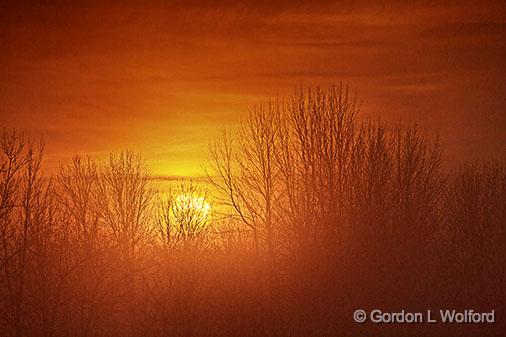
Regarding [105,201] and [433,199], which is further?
[105,201]

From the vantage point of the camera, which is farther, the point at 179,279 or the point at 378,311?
the point at 179,279

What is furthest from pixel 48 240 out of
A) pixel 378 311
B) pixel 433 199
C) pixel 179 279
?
pixel 433 199

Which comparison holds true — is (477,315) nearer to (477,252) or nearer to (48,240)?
(477,252)

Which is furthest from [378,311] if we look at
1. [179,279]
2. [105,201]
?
[105,201]

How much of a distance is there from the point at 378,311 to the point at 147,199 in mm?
18234

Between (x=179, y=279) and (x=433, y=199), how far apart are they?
8.93 meters

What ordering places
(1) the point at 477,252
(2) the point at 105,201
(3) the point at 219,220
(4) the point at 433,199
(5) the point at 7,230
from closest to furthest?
(5) the point at 7,230
(4) the point at 433,199
(1) the point at 477,252
(3) the point at 219,220
(2) the point at 105,201

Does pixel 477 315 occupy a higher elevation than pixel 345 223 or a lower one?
lower

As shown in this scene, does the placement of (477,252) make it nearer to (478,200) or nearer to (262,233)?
(478,200)

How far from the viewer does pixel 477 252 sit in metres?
27.6

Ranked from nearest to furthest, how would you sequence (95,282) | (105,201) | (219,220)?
(95,282)
(219,220)
(105,201)

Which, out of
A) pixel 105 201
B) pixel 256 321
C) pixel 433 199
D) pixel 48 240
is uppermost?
pixel 105 201

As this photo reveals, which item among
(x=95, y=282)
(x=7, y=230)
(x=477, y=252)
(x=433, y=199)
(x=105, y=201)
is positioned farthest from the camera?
(x=105, y=201)

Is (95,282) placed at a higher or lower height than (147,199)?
lower
